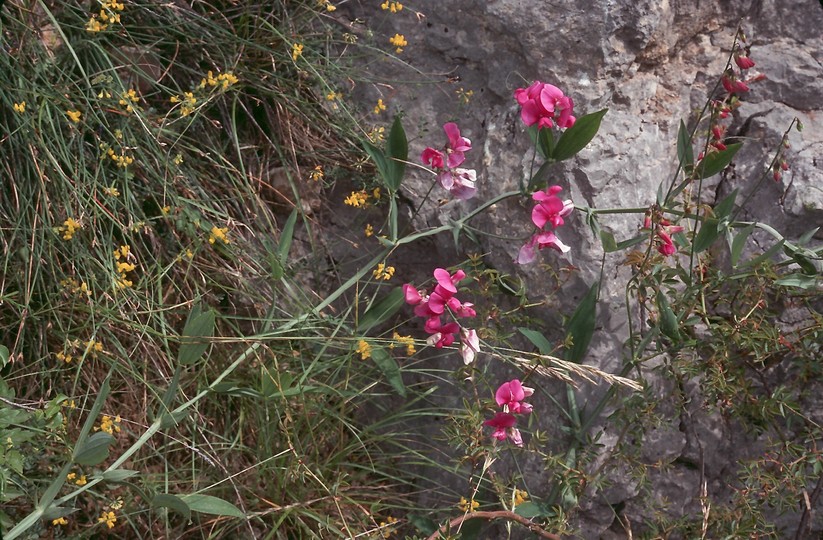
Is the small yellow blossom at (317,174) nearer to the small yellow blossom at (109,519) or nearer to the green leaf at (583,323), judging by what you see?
the green leaf at (583,323)

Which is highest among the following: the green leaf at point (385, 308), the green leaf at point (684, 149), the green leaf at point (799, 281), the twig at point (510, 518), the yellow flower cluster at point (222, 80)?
the green leaf at point (684, 149)

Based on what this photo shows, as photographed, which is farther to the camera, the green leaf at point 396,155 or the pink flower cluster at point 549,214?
the green leaf at point 396,155

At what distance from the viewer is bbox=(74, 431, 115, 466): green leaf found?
161 cm

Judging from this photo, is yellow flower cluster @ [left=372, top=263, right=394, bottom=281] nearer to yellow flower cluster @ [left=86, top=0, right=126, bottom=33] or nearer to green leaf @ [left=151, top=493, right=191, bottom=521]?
green leaf @ [left=151, top=493, right=191, bottom=521]

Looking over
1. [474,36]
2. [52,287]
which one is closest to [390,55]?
[474,36]

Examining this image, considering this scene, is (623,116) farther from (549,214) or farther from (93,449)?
(93,449)

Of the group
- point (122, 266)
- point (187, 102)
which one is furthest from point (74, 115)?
point (122, 266)

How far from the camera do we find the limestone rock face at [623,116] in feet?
6.65

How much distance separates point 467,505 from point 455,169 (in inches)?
28.1

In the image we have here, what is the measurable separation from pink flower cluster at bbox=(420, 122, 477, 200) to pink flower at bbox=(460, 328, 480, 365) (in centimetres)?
33

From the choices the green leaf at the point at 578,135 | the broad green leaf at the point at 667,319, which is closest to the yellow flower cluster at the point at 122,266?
the green leaf at the point at 578,135

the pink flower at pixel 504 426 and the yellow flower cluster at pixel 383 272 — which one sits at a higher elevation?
the yellow flower cluster at pixel 383 272

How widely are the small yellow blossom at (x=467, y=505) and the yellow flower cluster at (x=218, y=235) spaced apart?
747 mm

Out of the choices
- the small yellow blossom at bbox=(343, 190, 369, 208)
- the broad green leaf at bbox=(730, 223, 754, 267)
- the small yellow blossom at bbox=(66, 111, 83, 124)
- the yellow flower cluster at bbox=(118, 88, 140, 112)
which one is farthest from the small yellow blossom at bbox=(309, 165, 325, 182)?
the broad green leaf at bbox=(730, 223, 754, 267)
